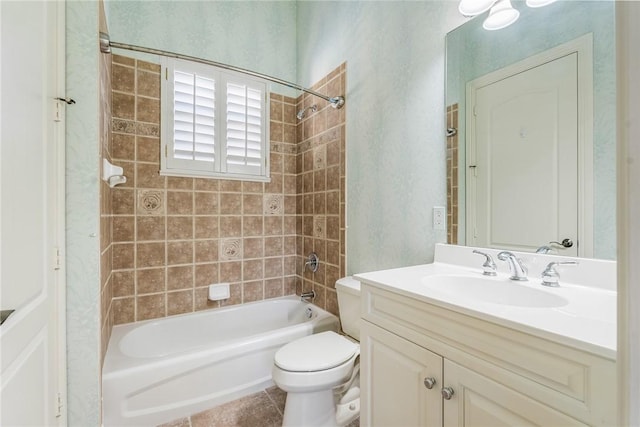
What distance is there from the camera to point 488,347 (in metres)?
0.71

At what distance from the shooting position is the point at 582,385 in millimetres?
563

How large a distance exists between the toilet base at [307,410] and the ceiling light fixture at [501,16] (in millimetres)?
1855

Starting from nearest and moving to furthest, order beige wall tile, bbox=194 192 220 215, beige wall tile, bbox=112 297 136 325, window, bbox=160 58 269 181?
beige wall tile, bbox=112 297 136 325
window, bbox=160 58 269 181
beige wall tile, bbox=194 192 220 215

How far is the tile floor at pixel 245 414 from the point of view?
1.52m

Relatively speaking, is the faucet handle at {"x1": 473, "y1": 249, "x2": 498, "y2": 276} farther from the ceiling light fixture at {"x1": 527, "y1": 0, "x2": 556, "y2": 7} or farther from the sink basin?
the ceiling light fixture at {"x1": 527, "y1": 0, "x2": 556, "y2": 7}

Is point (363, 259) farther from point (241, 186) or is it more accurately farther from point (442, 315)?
point (241, 186)

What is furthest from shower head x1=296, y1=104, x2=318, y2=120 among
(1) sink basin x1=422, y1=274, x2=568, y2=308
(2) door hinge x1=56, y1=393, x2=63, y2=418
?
(2) door hinge x1=56, y1=393, x2=63, y2=418

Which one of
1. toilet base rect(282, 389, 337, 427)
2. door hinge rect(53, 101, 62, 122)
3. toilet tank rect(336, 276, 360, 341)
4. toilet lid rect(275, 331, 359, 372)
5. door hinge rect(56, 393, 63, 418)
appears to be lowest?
toilet base rect(282, 389, 337, 427)

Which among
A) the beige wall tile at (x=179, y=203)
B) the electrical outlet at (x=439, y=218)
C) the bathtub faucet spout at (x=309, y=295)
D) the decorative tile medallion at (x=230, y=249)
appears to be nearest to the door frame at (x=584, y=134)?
the electrical outlet at (x=439, y=218)

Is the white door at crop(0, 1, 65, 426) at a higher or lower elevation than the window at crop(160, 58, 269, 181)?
lower

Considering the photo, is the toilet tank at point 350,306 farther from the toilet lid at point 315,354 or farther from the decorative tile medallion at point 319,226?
the decorative tile medallion at point 319,226

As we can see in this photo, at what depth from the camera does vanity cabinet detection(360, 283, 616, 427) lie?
57 centimetres

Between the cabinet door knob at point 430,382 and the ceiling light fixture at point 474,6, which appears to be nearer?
the cabinet door knob at point 430,382

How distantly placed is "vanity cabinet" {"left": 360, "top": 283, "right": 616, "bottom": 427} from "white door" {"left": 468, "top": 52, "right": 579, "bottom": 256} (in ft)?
1.80
